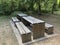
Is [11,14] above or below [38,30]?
below

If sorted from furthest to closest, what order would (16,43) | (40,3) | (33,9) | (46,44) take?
1. (33,9)
2. (40,3)
3. (16,43)
4. (46,44)

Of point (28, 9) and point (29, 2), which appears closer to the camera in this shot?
point (29, 2)

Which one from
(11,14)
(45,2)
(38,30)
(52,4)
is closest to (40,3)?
(45,2)

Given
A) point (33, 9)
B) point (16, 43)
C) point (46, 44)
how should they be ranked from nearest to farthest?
point (46, 44), point (16, 43), point (33, 9)

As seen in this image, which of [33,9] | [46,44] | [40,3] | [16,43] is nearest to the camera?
[46,44]

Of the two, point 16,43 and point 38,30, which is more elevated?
point 38,30

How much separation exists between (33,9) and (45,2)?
142 centimetres

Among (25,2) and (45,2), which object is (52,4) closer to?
(45,2)

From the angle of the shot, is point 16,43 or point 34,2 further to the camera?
point 34,2

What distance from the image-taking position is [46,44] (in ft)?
13.5

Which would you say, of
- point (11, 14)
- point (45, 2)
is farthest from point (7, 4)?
point (45, 2)

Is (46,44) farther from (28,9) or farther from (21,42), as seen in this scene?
(28,9)

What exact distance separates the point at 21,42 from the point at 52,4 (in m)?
7.15

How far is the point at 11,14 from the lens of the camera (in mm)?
10922
